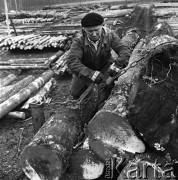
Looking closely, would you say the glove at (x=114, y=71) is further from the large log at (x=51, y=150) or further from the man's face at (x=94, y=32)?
the large log at (x=51, y=150)

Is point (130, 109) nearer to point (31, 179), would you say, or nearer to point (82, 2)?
point (31, 179)

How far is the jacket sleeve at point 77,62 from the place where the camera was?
16.0 feet

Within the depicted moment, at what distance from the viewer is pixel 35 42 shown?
1042 centimetres

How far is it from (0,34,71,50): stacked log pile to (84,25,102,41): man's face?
496cm

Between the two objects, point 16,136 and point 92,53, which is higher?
point 92,53

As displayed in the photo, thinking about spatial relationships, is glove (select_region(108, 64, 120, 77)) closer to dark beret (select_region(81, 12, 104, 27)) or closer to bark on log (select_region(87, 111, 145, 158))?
dark beret (select_region(81, 12, 104, 27))

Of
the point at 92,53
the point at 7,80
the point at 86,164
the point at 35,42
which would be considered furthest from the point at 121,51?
the point at 35,42

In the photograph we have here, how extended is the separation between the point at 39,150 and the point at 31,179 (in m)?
0.57

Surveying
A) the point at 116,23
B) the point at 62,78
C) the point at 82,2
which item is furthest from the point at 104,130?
the point at 82,2

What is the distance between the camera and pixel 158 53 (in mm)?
3283

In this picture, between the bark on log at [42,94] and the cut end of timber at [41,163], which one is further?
the bark on log at [42,94]

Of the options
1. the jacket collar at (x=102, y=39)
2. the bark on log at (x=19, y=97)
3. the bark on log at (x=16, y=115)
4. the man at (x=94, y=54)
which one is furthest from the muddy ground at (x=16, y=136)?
the jacket collar at (x=102, y=39)

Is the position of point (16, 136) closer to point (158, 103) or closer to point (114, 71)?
point (114, 71)

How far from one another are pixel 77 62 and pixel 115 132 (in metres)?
1.88
